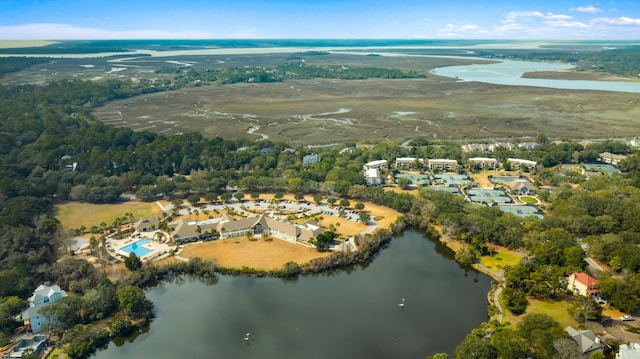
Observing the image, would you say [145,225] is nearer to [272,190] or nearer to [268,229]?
[268,229]

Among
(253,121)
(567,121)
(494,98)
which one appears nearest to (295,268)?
(253,121)

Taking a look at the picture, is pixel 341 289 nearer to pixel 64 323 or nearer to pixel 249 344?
pixel 249 344

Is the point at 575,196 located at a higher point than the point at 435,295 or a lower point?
higher

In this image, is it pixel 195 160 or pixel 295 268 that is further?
pixel 195 160

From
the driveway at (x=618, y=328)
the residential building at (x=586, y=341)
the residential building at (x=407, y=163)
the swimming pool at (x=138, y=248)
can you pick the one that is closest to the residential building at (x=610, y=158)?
the residential building at (x=407, y=163)

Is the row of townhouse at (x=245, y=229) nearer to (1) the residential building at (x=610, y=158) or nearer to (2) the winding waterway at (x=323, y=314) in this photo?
(2) the winding waterway at (x=323, y=314)

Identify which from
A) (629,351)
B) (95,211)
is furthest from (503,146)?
(95,211)
